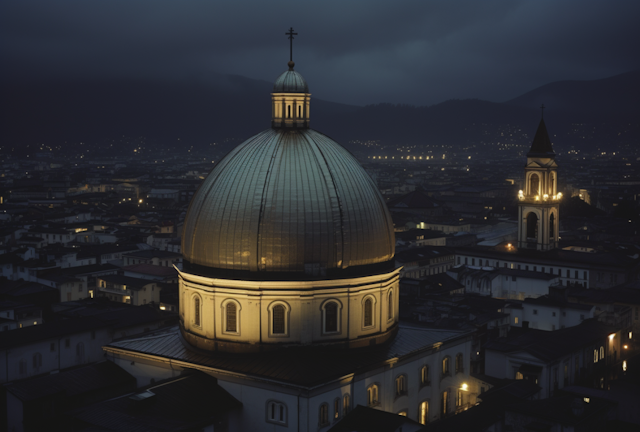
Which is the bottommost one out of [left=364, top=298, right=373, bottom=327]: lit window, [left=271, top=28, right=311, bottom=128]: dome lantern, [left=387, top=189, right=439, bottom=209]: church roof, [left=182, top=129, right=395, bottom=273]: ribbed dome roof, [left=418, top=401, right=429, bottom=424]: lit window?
[left=418, top=401, right=429, bottom=424]: lit window

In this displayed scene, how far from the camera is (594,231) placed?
112000 mm

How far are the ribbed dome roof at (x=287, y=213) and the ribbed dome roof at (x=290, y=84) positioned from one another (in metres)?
2.14

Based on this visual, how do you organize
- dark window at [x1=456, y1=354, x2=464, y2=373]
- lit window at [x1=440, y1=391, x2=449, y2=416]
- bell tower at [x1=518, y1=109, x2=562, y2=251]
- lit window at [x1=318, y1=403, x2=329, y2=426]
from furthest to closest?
1. bell tower at [x1=518, y1=109, x2=562, y2=251]
2. dark window at [x1=456, y1=354, x2=464, y2=373]
3. lit window at [x1=440, y1=391, x2=449, y2=416]
4. lit window at [x1=318, y1=403, x2=329, y2=426]

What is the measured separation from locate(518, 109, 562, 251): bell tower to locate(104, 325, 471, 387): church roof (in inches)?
1724

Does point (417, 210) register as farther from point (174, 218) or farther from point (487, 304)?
point (487, 304)

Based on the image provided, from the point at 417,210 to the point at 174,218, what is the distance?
46.5 metres

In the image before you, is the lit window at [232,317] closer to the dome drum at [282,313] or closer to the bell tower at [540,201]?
the dome drum at [282,313]

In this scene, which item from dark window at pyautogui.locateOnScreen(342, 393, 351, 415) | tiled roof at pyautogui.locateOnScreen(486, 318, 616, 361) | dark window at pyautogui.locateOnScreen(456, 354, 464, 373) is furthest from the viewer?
tiled roof at pyautogui.locateOnScreen(486, 318, 616, 361)

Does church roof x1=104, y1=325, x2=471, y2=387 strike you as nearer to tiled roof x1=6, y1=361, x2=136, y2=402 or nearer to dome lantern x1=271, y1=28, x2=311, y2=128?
tiled roof x1=6, y1=361, x2=136, y2=402

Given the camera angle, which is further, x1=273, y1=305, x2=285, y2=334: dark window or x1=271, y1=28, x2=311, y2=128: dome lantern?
x1=271, y1=28, x2=311, y2=128: dome lantern

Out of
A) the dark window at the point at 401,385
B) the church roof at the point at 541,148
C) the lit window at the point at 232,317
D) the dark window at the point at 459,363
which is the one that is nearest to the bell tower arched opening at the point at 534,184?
the church roof at the point at 541,148

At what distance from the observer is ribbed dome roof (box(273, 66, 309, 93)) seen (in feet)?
129

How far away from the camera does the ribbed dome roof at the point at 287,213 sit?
35.3 meters

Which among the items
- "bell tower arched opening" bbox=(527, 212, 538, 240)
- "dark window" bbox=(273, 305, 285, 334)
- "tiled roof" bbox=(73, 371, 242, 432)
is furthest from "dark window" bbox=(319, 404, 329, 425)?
"bell tower arched opening" bbox=(527, 212, 538, 240)
